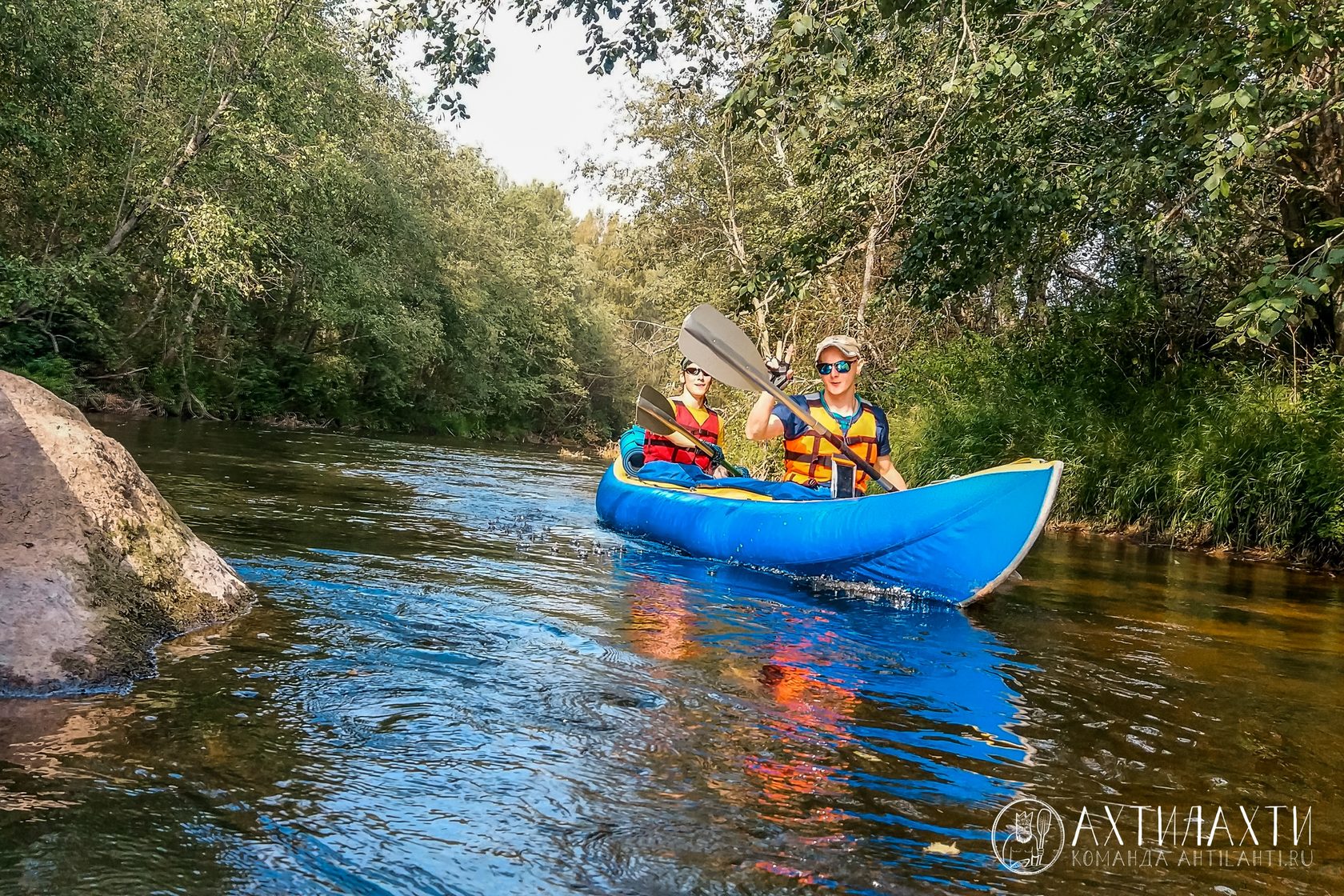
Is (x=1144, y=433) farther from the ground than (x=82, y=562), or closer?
farther from the ground

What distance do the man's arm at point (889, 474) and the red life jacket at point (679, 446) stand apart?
2.00 m

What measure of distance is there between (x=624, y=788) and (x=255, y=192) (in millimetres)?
14840

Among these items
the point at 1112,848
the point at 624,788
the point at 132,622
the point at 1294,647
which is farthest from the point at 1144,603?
the point at 132,622

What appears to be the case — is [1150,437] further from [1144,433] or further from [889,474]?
[889,474]

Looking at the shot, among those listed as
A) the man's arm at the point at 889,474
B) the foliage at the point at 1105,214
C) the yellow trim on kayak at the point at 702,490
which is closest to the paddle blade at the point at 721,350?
the yellow trim on kayak at the point at 702,490

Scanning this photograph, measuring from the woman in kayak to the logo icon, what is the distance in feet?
18.6

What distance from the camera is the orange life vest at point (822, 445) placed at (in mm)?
6527

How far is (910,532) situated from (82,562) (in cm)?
380

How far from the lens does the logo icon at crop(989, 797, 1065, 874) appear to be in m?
2.29

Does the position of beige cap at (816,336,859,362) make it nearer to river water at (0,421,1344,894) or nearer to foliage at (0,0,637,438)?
river water at (0,421,1344,894)

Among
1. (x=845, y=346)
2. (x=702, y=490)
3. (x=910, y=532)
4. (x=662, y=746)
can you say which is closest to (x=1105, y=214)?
(x=845, y=346)

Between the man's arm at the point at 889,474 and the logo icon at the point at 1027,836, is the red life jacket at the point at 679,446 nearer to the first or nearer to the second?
the man's arm at the point at 889,474

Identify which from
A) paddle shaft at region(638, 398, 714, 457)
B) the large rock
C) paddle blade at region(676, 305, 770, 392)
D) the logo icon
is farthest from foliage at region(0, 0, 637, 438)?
the logo icon

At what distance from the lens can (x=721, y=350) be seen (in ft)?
21.6
